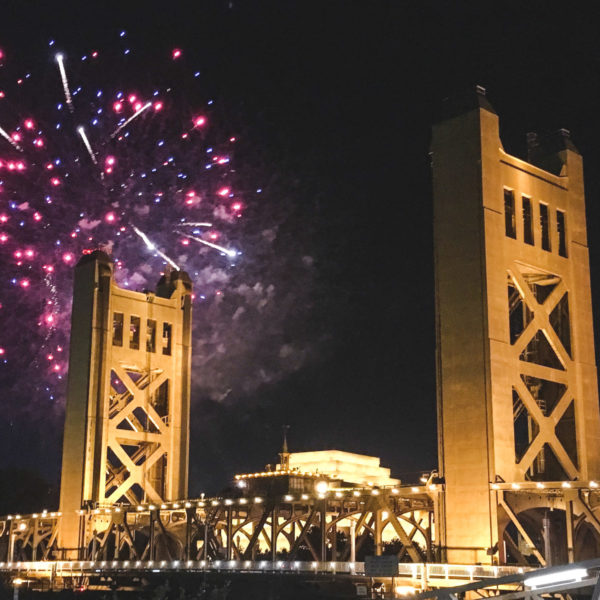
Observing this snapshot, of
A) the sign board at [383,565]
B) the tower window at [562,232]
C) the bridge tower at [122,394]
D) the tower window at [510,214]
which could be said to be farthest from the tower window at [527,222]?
the bridge tower at [122,394]

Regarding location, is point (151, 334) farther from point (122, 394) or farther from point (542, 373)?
point (542, 373)

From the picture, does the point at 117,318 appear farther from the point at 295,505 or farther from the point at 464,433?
the point at 464,433

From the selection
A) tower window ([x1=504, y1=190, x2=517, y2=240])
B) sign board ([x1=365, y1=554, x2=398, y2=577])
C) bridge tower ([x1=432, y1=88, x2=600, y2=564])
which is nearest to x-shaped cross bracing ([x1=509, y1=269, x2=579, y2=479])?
bridge tower ([x1=432, y1=88, x2=600, y2=564])

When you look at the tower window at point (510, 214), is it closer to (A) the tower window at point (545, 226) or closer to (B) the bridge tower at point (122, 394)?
(A) the tower window at point (545, 226)

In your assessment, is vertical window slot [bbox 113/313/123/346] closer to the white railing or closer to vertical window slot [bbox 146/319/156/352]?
vertical window slot [bbox 146/319/156/352]

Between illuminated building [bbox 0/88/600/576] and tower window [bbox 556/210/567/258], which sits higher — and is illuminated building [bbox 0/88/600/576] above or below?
below

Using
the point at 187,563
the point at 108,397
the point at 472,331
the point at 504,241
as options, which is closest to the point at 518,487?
the point at 472,331
